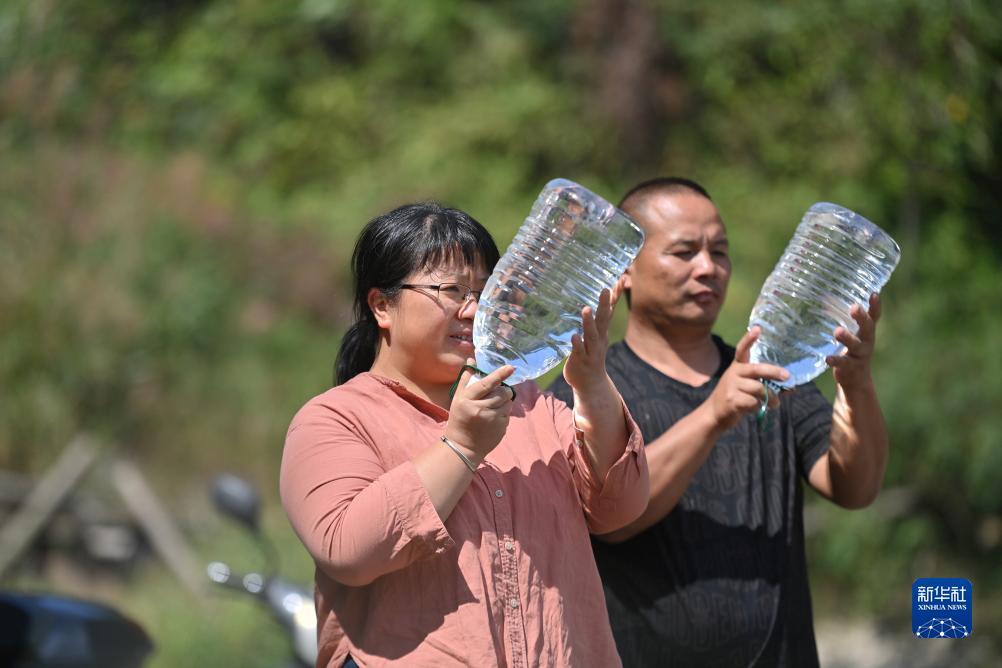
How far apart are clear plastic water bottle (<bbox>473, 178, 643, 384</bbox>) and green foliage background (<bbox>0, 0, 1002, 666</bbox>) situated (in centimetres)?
331

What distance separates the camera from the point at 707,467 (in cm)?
260

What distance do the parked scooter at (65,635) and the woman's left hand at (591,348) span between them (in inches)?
64.8

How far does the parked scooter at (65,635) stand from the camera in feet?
9.64

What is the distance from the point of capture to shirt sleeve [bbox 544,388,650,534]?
208cm

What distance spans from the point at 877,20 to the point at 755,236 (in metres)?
1.92

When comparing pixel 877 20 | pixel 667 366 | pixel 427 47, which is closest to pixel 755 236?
pixel 877 20

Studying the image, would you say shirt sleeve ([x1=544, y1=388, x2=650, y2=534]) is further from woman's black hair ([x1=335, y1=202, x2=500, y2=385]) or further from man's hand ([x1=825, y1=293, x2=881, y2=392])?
man's hand ([x1=825, y1=293, x2=881, y2=392])

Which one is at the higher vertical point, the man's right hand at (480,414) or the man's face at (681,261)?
the man's face at (681,261)

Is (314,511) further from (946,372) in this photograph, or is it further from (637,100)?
(637,100)

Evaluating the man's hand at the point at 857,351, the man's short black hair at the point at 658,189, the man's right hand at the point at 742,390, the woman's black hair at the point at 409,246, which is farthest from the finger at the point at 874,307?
the woman's black hair at the point at 409,246

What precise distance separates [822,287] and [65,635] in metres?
1.99

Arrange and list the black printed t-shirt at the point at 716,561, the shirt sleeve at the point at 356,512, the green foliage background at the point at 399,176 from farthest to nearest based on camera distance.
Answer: the green foliage background at the point at 399,176 → the black printed t-shirt at the point at 716,561 → the shirt sleeve at the point at 356,512

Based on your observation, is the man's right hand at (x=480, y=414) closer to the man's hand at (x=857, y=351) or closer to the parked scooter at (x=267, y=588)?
the man's hand at (x=857, y=351)

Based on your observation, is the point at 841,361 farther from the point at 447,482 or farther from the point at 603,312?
the point at 447,482
